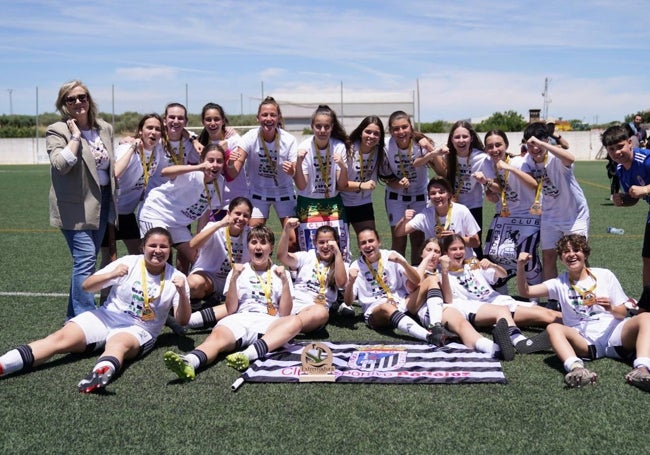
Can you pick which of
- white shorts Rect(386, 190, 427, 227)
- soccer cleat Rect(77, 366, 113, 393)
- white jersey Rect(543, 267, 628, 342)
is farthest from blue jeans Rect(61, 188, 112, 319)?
white jersey Rect(543, 267, 628, 342)

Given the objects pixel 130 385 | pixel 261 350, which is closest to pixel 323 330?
pixel 261 350

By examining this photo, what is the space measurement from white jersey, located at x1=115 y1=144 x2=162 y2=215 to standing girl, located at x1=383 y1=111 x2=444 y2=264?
2.28 metres

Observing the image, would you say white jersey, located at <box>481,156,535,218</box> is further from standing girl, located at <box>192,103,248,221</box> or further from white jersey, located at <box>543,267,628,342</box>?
standing girl, located at <box>192,103,248,221</box>

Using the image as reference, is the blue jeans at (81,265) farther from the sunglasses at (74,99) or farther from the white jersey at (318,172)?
the white jersey at (318,172)

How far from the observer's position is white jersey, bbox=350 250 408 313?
5.63 m

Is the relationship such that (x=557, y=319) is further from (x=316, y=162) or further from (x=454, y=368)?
(x=316, y=162)

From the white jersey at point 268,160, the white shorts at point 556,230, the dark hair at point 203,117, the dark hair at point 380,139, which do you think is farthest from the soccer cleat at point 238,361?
the white shorts at point 556,230

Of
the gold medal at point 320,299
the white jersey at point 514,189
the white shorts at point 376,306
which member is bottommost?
the white shorts at point 376,306

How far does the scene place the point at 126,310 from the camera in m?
4.78

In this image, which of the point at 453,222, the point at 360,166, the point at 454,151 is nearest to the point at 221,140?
the point at 360,166

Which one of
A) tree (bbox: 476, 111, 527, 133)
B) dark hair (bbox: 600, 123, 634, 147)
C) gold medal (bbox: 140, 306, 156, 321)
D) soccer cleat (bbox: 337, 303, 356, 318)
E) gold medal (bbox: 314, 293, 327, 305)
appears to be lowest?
soccer cleat (bbox: 337, 303, 356, 318)

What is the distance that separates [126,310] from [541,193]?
3.78m

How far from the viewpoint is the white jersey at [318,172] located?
620 centimetres

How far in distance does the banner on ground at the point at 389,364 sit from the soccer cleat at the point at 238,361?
5 centimetres
